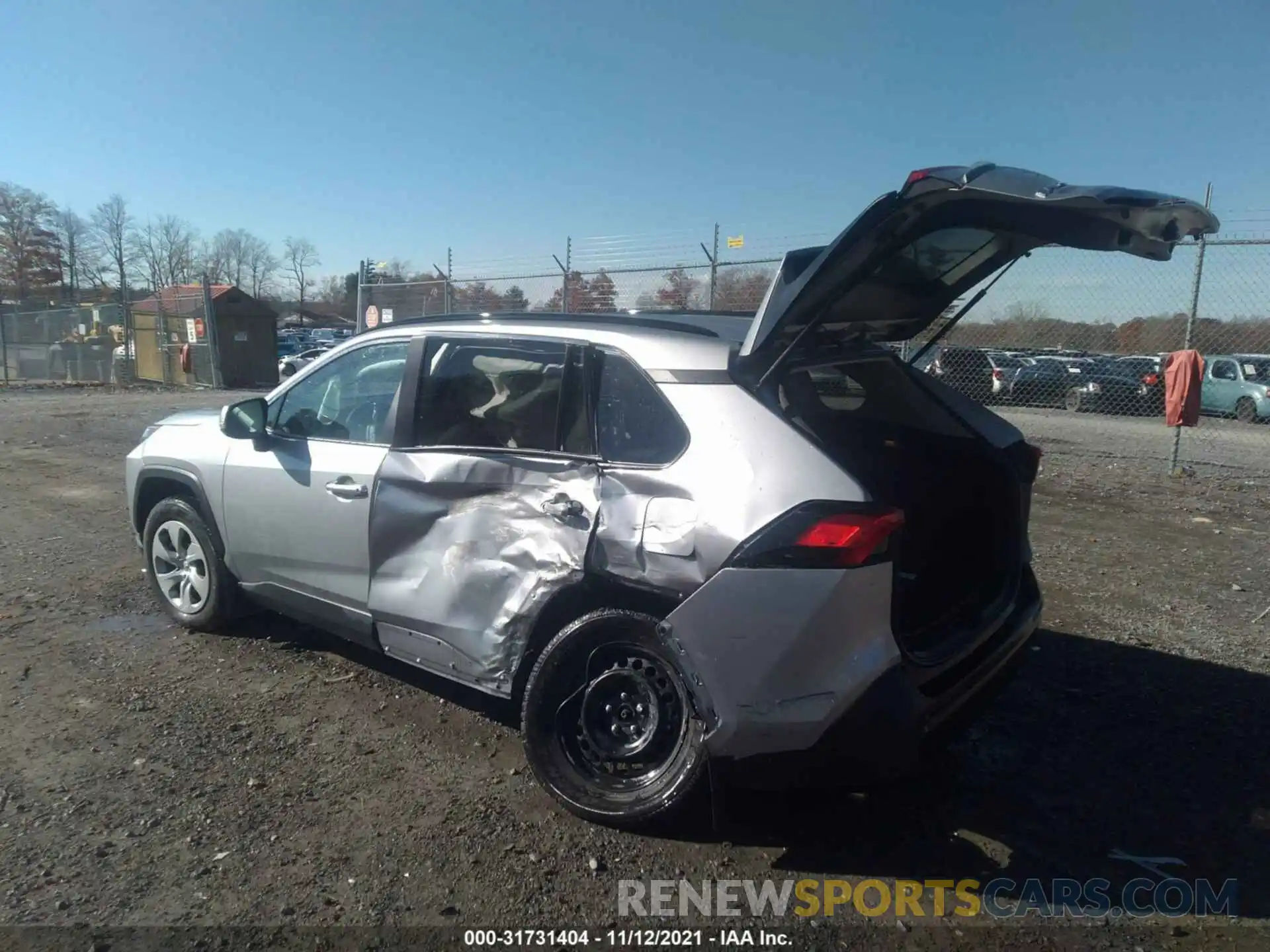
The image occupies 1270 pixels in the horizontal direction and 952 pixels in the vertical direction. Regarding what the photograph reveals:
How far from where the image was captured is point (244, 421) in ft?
14.5

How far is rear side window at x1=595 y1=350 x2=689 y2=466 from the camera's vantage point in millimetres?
3111

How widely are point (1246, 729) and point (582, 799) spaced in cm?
290

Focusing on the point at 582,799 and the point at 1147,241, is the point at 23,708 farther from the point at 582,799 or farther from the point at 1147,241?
the point at 1147,241

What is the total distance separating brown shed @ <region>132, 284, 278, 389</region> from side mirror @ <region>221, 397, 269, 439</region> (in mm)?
19852

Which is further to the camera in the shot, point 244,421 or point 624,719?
point 244,421

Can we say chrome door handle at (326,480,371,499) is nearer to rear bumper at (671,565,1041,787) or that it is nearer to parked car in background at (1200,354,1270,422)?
rear bumper at (671,565,1041,787)

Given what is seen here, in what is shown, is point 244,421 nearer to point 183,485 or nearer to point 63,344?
point 183,485

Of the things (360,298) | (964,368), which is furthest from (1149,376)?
(360,298)

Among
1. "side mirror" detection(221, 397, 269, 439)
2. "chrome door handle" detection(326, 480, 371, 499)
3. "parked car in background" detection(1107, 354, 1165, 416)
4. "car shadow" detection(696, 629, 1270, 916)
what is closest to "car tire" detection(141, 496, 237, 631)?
"side mirror" detection(221, 397, 269, 439)

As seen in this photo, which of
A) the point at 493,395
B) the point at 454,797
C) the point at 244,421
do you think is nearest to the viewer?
the point at 454,797

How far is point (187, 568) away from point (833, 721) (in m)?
3.66

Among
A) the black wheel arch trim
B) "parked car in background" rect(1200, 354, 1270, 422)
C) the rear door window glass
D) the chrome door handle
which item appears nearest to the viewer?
the chrome door handle

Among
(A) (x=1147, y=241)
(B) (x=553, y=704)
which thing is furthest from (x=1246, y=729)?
(B) (x=553, y=704)

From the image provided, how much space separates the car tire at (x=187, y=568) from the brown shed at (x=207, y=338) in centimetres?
1919
